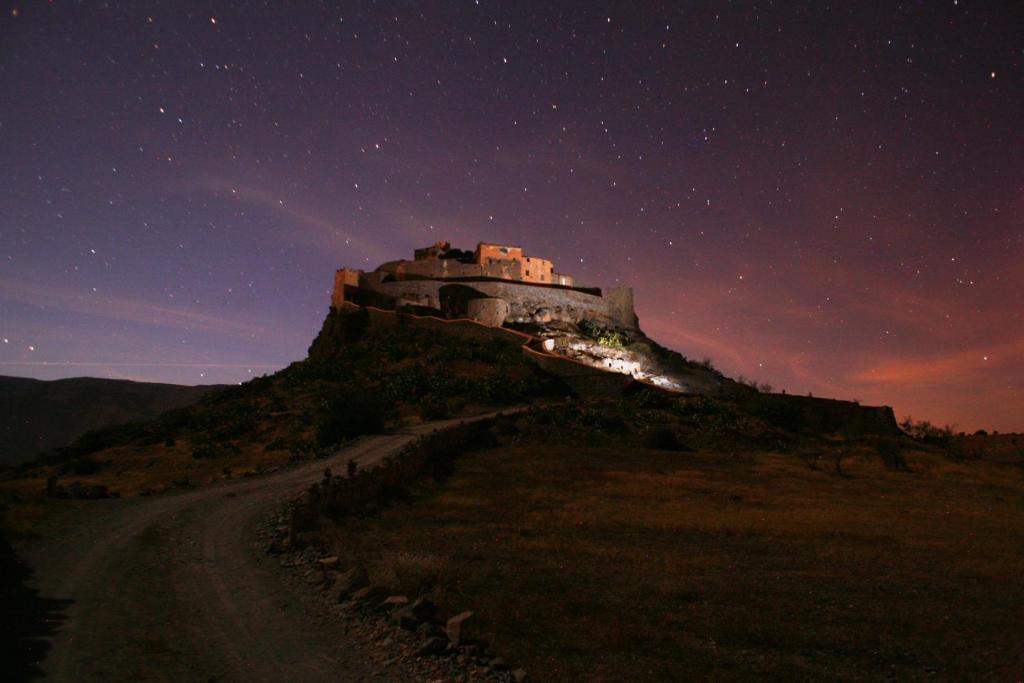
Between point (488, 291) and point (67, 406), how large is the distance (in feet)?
322

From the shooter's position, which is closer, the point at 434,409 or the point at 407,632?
the point at 407,632

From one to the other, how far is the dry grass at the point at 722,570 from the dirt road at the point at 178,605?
6.66 feet

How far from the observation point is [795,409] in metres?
43.7

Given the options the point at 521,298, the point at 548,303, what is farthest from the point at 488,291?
the point at 548,303

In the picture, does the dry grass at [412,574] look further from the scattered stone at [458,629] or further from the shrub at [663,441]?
the shrub at [663,441]

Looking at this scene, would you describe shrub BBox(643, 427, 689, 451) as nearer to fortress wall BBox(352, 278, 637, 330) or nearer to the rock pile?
the rock pile

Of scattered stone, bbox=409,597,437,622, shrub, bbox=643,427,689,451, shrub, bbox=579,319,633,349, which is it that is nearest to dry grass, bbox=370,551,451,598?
scattered stone, bbox=409,597,437,622

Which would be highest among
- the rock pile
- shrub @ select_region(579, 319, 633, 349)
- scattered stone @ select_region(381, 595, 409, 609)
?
shrub @ select_region(579, 319, 633, 349)

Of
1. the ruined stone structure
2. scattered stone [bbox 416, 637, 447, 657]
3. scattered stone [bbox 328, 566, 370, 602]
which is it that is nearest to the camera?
scattered stone [bbox 416, 637, 447, 657]

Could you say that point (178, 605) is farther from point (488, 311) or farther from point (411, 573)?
point (488, 311)

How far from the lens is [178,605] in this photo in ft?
30.9

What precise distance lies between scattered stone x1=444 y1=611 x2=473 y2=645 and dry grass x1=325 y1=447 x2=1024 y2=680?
453 mm

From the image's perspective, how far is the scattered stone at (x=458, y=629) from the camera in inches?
316

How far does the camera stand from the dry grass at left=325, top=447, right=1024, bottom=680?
815 centimetres
